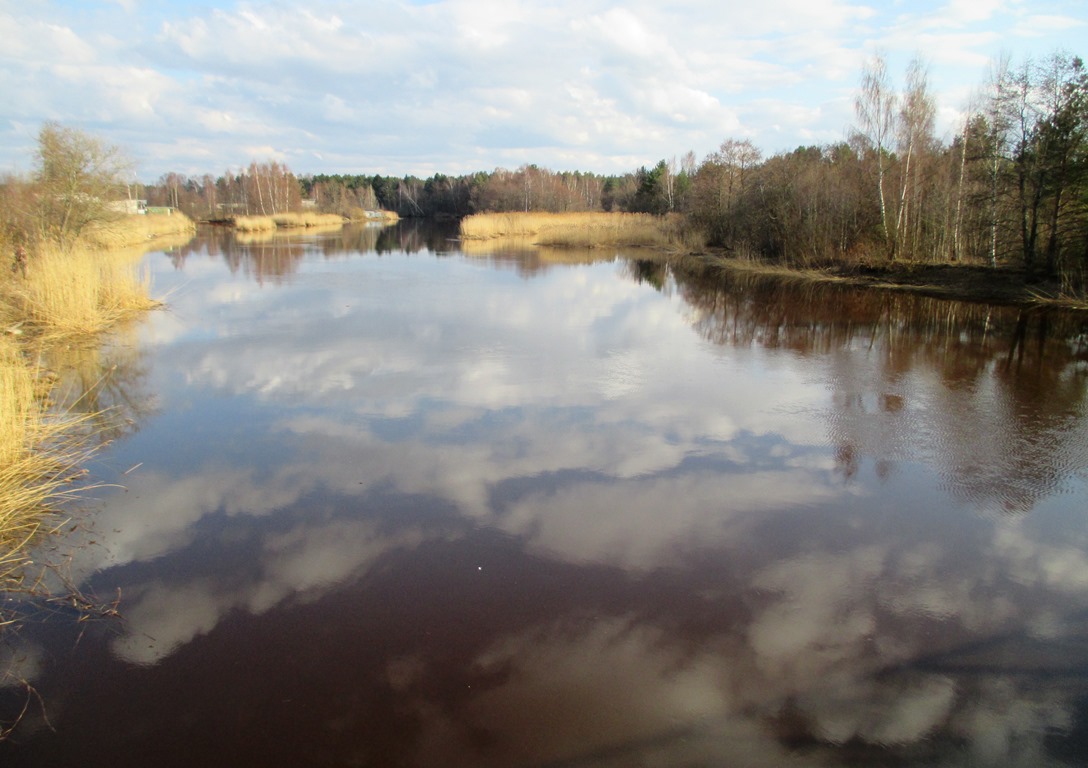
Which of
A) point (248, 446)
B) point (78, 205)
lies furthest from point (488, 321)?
point (78, 205)

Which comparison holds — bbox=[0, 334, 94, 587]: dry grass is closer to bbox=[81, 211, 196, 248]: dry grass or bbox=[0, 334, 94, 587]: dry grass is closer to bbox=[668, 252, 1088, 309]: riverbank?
bbox=[81, 211, 196, 248]: dry grass

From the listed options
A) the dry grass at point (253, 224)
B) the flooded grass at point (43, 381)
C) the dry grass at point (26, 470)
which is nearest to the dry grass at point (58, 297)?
the flooded grass at point (43, 381)

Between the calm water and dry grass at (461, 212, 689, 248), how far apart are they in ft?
93.5

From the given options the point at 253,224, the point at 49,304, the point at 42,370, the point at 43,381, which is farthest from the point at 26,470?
the point at 253,224

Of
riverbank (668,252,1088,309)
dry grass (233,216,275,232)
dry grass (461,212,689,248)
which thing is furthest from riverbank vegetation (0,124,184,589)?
dry grass (233,216,275,232)

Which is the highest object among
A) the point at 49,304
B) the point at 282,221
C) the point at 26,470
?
the point at 282,221

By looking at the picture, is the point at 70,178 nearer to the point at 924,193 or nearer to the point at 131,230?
the point at 131,230

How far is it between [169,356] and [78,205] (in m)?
15.0

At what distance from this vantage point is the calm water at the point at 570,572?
10.2 ft

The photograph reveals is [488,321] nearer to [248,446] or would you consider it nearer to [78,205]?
[248,446]

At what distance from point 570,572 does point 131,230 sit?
117 feet

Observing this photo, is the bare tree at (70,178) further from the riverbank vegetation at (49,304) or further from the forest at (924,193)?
the forest at (924,193)

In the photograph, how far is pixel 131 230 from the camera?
106ft

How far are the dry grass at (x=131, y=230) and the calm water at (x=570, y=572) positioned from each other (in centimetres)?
1590
